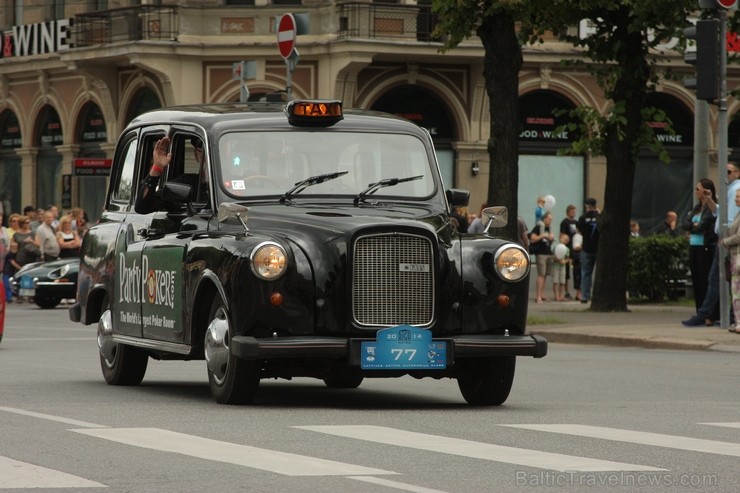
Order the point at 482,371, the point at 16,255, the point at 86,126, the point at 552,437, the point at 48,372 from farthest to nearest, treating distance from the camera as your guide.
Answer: the point at 86,126 < the point at 16,255 < the point at 48,372 < the point at 482,371 < the point at 552,437

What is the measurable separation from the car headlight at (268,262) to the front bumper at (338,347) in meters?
0.40

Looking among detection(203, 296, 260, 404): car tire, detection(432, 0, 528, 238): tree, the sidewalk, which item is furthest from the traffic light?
detection(203, 296, 260, 404): car tire

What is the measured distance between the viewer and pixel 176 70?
43.1 meters

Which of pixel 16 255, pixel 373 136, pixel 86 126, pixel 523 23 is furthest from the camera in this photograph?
pixel 86 126

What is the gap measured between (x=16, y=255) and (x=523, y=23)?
1383cm

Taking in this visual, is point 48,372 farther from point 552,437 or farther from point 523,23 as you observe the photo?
point 523,23

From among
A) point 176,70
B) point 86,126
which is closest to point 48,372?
point 176,70

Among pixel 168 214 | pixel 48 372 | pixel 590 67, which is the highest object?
pixel 590 67

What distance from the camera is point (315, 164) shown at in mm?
13008

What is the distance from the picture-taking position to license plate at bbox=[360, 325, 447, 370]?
11578 mm

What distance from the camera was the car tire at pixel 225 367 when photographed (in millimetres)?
11727

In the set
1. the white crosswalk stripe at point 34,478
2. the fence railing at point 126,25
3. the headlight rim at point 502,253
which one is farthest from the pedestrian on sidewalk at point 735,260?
the fence railing at point 126,25

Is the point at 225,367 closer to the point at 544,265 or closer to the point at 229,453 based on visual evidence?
the point at 229,453

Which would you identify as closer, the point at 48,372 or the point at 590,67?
the point at 48,372
